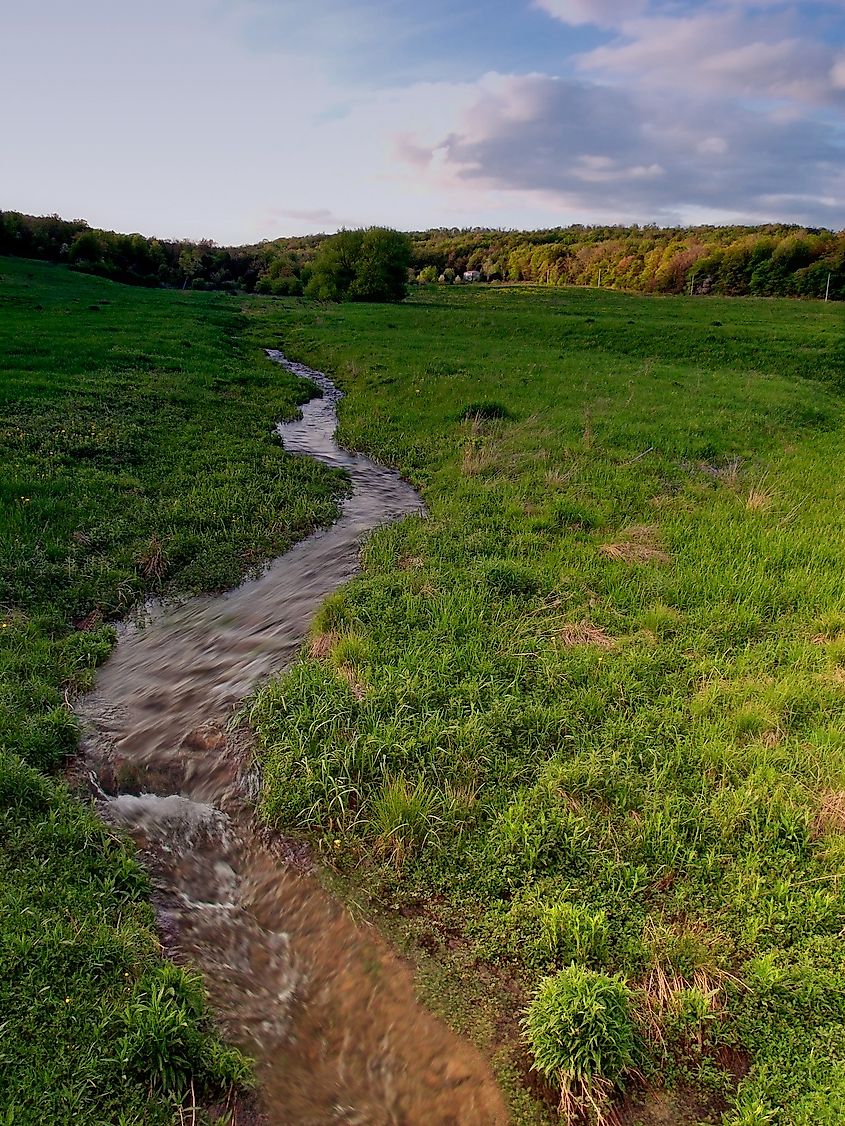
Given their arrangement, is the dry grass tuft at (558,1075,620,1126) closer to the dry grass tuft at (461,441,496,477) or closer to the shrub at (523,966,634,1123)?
the shrub at (523,966,634,1123)

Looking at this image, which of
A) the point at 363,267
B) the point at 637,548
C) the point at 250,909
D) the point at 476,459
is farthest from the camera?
the point at 363,267

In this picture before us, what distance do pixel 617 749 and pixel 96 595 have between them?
303 inches

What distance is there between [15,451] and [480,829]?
1273 cm

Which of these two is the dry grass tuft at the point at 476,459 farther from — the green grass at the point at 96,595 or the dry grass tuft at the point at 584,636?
the dry grass tuft at the point at 584,636

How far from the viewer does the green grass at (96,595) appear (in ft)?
12.7

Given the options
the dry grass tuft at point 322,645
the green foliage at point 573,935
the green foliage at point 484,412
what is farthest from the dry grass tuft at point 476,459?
the green foliage at point 573,935

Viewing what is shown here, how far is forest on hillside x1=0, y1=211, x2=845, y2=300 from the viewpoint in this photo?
72312 mm

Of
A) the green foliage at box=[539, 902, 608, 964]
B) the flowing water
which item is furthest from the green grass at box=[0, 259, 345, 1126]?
the green foliage at box=[539, 902, 608, 964]

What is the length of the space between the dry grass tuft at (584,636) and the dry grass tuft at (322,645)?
291 centimetres

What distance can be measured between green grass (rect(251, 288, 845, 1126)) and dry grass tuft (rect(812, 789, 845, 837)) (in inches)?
0.7

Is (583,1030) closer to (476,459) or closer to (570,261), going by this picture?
(476,459)

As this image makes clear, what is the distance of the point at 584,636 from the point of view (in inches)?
319

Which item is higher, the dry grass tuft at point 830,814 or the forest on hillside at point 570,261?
the forest on hillside at point 570,261

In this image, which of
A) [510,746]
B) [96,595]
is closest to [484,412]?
[96,595]
